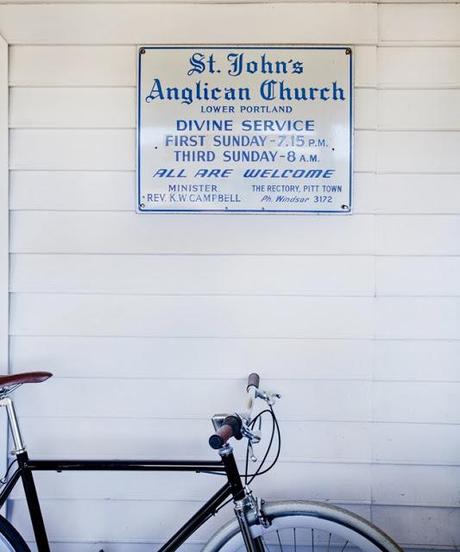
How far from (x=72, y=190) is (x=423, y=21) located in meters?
1.37

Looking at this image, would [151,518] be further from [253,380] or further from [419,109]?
[419,109]

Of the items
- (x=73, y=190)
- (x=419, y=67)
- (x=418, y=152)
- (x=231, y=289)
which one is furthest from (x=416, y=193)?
(x=73, y=190)

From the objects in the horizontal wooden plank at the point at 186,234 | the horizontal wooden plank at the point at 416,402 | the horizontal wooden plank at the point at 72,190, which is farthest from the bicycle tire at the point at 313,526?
the horizontal wooden plank at the point at 72,190

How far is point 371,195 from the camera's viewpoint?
5.56 ft

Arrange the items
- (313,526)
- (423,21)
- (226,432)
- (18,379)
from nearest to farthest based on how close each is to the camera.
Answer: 1. (226,432)
2. (313,526)
3. (18,379)
4. (423,21)

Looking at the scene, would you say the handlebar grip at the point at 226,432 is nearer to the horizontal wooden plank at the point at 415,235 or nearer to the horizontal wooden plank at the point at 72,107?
the horizontal wooden plank at the point at 415,235

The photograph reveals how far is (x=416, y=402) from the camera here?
1709 mm

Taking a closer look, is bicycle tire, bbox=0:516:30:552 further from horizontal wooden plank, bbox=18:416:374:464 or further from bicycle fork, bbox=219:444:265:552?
bicycle fork, bbox=219:444:265:552

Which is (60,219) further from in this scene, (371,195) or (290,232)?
(371,195)

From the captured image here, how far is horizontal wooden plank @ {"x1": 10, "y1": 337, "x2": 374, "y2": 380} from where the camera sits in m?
1.71

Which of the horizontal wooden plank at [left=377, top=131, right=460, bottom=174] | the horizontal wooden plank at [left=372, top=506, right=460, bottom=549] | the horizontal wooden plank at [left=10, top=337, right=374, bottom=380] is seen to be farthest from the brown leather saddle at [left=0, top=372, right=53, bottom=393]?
the horizontal wooden plank at [left=377, top=131, right=460, bottom=174]

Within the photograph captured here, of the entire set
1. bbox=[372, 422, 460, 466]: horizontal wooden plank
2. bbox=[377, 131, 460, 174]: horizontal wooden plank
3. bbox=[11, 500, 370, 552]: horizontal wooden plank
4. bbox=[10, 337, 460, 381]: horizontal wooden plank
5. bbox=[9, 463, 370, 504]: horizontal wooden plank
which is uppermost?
bbox=[377, 131, 460, 174]: horizontal wooden plank

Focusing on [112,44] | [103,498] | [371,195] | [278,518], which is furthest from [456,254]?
[103,498]

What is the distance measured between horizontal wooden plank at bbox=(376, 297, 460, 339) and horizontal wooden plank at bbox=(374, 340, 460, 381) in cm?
3
